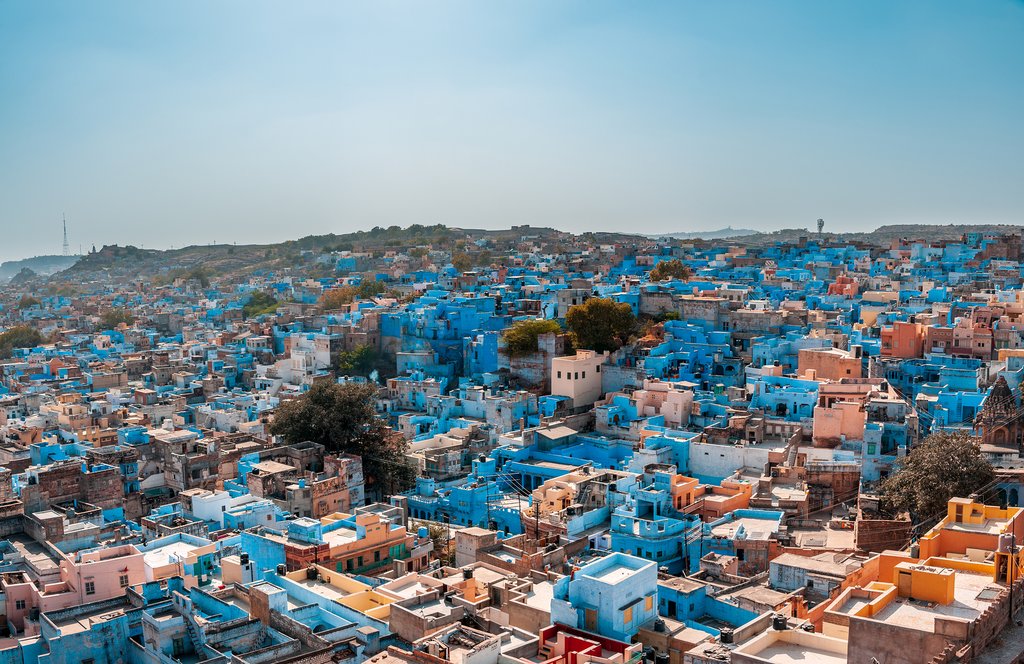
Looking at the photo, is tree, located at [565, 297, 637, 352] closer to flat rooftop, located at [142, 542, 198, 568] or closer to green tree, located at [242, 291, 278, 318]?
flat rooftop, located at [142, 542, 198, 568]

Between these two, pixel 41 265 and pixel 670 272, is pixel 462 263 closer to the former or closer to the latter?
pixel 670 272

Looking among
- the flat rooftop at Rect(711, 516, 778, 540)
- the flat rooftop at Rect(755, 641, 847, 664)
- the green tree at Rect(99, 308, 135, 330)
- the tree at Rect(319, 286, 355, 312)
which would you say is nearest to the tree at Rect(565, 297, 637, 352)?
the flat rooftop at Rect(711, 516, 778, 540)

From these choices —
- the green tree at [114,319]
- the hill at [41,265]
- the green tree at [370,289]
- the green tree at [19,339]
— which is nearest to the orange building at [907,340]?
the green tree at [370,289]

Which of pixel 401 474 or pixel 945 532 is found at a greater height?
pixel 945 532

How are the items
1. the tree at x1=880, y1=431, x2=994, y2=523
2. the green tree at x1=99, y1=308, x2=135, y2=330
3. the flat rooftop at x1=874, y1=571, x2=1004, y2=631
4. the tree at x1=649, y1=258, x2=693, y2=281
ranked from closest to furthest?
1. the flat rooftop at x1=874, y1=571, x2=1004, y2=631
2. the tree at x1=880, y1=431, x2=994, y2=523
3. the tree at x1=649, y1=258, x2=693, y2=281
4. the green tree at x1=99, y1=308, x2=135, y2=330

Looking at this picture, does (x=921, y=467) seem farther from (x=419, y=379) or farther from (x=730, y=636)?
(x=419, y=379)

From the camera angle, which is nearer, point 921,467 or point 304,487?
point 921,467

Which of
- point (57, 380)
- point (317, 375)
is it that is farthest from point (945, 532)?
point (57, 380)
